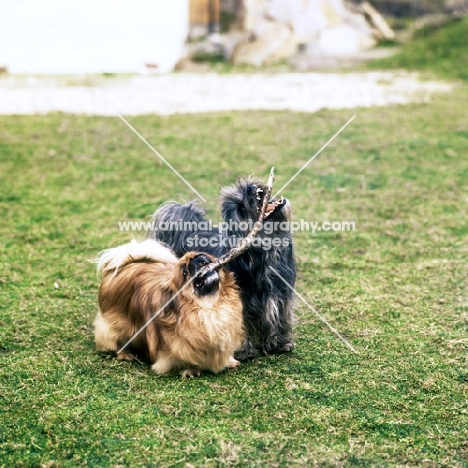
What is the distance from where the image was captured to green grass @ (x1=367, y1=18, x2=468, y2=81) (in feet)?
42.5

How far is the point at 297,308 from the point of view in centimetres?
481

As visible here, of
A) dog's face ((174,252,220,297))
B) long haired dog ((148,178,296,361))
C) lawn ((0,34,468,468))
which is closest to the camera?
lawn ((0,34,468,468))

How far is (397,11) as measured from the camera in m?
17.7

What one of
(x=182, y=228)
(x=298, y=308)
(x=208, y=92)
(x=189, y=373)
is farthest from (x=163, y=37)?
(x=189, y=373)

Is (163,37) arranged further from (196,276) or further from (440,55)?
(196,276)

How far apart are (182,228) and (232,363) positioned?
851 millimetres

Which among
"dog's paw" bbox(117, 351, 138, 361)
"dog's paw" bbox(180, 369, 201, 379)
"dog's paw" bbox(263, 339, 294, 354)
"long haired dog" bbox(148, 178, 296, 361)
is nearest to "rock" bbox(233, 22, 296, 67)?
"long haired dog" bbox(148, 178, 296, 361)

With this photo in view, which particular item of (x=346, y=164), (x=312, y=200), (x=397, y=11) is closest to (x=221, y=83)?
(x=346, y=164)

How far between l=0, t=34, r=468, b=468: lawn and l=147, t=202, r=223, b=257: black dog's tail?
2.40ft

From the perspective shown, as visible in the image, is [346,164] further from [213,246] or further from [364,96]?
[213,246]

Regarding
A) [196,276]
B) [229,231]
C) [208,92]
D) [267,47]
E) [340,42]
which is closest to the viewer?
[196,276]

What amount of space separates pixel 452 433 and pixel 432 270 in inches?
90.5

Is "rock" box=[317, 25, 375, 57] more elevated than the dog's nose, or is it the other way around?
the dog's nose

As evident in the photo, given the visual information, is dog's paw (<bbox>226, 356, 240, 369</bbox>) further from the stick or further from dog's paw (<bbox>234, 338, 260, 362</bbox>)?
the stick
